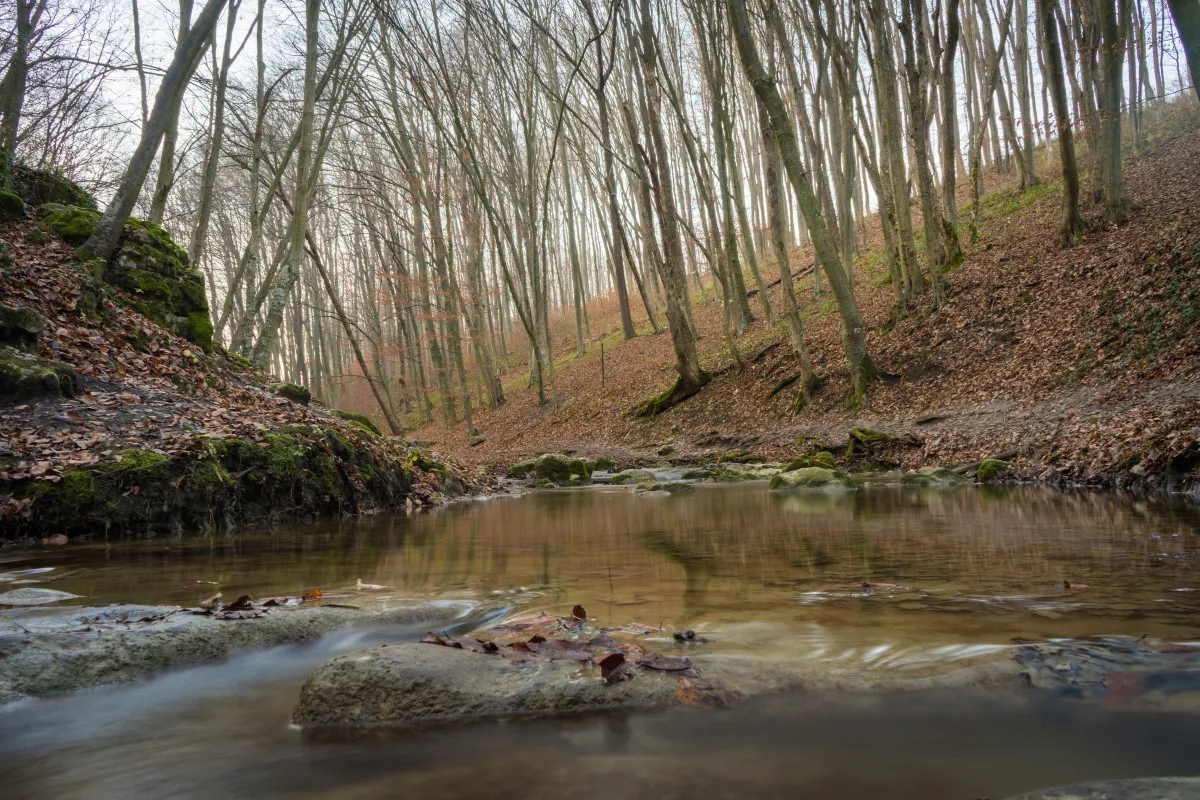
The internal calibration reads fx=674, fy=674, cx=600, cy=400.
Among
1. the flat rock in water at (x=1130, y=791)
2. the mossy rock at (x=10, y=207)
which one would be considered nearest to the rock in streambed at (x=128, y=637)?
the flat rock in water at (x=1130, y=791)

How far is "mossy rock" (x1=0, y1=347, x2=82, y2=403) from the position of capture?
643 centimetres

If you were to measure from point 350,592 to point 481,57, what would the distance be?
24.7m

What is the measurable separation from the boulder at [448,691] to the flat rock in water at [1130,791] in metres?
0.91

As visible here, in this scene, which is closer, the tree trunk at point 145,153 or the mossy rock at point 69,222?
the tree trunk at point 145,153

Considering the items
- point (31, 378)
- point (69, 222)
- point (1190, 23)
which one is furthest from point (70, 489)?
point (1190, 23)

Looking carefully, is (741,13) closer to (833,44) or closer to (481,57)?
(833,44)

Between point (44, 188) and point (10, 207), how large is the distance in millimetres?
1331

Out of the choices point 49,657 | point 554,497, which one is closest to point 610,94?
point 554,497

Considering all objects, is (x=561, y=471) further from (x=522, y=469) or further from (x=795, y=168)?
(x=795, y=168)

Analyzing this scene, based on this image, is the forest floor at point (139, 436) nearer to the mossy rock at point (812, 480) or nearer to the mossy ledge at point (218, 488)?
the mossy ledge at point (218, 488)

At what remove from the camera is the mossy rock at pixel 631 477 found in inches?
523

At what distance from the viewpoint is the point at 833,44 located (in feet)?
52.4

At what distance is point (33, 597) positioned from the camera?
325cm

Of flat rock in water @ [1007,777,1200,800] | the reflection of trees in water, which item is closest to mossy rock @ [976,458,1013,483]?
the reflection of trees in water
